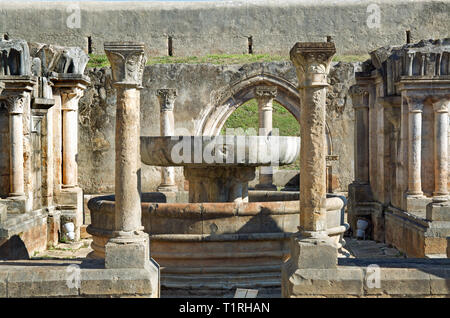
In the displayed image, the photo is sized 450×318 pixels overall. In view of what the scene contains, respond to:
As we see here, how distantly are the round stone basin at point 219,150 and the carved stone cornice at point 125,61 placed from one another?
129cm

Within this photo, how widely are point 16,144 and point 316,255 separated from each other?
5.10m

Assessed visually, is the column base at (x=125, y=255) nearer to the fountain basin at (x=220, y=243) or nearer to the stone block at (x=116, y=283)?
the stone block at (x=116, y=283)

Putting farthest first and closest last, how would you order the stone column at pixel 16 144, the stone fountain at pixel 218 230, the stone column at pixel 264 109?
the stone column at pixel 264 109 < the stone column at pixel 16 144 < the stone fountain at pixel 218 230

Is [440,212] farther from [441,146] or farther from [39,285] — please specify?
[39,285]

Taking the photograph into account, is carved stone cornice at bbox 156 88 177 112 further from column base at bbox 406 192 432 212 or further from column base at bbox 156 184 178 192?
column base at bbox 406 192 432 212

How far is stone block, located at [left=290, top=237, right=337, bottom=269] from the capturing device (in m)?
4.69

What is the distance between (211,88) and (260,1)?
4.46 m

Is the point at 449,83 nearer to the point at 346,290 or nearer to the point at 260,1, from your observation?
the point at 346,290

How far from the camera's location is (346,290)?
15.0 ft

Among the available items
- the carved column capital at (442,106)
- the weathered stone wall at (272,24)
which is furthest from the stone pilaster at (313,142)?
the weathered stone wall at (272,24)

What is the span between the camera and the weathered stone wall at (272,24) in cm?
1566

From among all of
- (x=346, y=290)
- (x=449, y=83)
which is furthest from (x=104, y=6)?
(x=346, y=290)

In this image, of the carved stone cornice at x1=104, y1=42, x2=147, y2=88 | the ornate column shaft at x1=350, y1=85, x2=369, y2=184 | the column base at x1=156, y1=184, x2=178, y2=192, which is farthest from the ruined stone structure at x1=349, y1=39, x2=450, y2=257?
the carved stone cornice at x1=104, y1=42, x2=147, y2=88

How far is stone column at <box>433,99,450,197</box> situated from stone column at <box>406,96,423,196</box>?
0.21m
